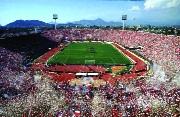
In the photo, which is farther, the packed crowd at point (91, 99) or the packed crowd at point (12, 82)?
the packed crowd at point (12, 82)

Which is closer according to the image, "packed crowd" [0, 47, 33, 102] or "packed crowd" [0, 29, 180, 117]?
"packed crowd" [0, 29, 180, 117]

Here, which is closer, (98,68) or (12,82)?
(12,82)

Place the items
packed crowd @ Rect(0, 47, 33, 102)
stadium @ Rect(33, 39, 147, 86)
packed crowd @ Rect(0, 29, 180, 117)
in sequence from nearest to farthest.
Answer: packed crowd @ Rect(0, 29, 180, 117)
packed crowd @ Rect(0, 47, 33, 102)
stadium @ Rect(33, 39, 147, 86)

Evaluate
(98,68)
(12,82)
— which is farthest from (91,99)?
(98,68)

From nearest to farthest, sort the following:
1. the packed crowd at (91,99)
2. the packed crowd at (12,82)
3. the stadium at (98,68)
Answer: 1. the packed crowd at (91,99)
2. the packed crowd at (12,82)
3. the stadium at (98,68)

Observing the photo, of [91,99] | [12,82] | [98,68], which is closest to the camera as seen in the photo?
[91,99]

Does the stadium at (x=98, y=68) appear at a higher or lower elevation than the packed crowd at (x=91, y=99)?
lower

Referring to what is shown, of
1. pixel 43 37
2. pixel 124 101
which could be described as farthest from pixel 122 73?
pixel 43 37

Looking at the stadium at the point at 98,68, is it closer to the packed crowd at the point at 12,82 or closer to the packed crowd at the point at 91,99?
the packed crowd at the point at 91,99

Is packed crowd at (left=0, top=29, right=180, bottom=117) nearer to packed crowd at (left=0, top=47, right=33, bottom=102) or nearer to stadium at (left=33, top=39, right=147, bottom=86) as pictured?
packed crowd at (left=0, top=47, right=33, bottom=102)

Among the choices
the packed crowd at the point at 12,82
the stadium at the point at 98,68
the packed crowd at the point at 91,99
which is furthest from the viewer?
the stadium at the point at 98,68

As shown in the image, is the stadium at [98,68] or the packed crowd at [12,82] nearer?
the packed crowd at [12,82]

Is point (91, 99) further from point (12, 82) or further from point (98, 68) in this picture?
point (98, 68)
